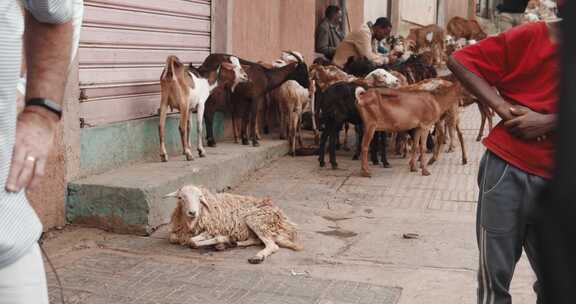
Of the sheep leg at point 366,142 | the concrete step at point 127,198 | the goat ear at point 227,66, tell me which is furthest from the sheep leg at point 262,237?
the sheep leg at point 366,142

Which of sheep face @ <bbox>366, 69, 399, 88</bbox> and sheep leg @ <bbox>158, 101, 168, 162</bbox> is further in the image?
sheep face @ <bbox>366, 69, 399, 88</bbox>

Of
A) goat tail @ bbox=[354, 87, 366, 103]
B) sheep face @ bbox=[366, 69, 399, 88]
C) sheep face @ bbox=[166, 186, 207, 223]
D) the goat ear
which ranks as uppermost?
the goat ear

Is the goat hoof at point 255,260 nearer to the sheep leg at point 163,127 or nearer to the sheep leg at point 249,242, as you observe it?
the sheep leg at point 249,242

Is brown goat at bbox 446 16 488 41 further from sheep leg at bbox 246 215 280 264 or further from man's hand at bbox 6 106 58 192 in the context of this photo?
man's hand at bbox 6 106 58 192

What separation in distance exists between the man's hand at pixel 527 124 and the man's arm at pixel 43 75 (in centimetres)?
175

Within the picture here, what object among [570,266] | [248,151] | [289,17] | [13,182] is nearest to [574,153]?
[570,266]

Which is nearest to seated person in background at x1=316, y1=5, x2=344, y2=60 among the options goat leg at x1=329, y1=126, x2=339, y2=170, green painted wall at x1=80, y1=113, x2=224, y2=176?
goat leg at x1=329, y1=126, x2=339, y2=170

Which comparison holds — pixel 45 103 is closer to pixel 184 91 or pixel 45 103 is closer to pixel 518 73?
pixel 518 73

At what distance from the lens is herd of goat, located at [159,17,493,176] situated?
7523mm

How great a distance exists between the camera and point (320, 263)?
520 centimetres

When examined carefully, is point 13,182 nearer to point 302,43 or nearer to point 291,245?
point 291,245

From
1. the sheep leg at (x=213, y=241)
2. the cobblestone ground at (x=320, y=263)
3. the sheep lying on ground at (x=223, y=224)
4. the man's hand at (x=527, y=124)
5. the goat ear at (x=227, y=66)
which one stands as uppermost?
the goat ear at (x=227, y=66)

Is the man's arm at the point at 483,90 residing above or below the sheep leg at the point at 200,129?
above

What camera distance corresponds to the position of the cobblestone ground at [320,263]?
4477 mm
